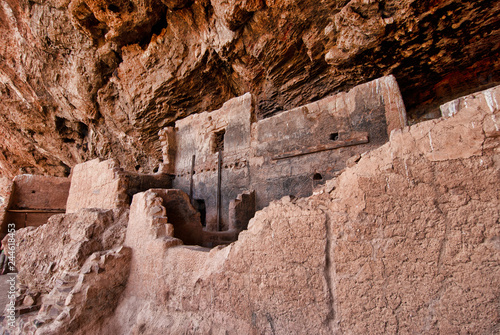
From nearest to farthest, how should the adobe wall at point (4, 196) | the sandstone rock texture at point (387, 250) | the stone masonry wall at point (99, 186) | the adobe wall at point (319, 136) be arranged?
the sandstone rock texture at point (387, 250), the adobe wall at point (319, 136), the stone masonry wall at point (99, 186), the adobe wall at point (4, 196)

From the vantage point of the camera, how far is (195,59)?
876 cm

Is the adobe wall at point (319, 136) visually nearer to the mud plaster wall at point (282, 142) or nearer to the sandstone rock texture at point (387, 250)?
the mud plaster wall at point (282, 142)

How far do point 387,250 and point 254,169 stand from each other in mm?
4282

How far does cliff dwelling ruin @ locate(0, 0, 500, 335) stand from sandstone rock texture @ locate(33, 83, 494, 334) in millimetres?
10

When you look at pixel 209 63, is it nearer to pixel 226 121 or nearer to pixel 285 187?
pixel 226 121

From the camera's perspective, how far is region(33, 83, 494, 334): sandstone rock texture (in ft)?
4.46

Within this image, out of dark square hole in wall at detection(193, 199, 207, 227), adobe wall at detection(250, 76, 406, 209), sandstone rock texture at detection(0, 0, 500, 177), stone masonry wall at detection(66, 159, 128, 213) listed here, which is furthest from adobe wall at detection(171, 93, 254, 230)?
sandstone rock texture at detection(0, 0, 500, 177)

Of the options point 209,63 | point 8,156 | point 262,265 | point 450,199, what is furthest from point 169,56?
point 8,156

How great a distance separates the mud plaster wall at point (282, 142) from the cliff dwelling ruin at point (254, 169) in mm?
37

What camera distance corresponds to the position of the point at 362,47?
6184 millimetres

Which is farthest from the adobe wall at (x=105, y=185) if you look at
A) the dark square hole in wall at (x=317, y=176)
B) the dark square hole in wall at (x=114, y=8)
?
the dark square hole in wall at (x=114, y=8)

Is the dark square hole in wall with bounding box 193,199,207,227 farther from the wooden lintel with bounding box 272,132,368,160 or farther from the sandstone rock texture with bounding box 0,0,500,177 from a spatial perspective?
the sandstone rock texture with bounding box 0,0,500,177

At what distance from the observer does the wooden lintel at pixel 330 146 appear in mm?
4242

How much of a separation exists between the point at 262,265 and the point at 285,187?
3.20 metres
